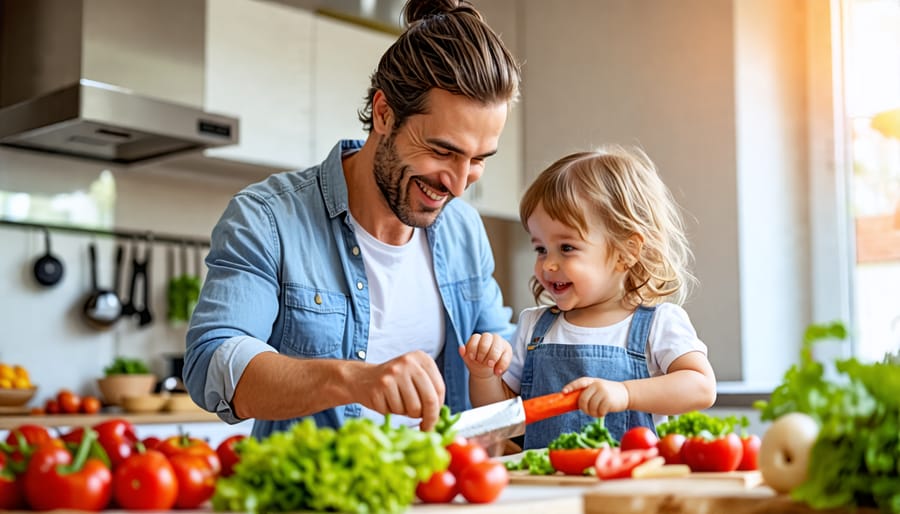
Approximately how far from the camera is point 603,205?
1.93 m

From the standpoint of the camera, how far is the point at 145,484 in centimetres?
94

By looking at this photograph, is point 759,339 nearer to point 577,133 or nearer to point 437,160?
point 577,133

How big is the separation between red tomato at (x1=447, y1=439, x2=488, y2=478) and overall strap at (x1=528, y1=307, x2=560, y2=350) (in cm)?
85

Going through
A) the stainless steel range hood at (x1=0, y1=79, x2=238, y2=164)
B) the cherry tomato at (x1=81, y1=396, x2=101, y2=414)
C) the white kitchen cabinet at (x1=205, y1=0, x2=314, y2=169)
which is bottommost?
the cherry tomato at (x1=81, y1=396, x2=101, y2=414)

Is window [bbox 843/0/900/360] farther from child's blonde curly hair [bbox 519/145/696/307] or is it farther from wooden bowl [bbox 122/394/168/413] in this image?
wooden bowl [bbox 122/394/168/413]

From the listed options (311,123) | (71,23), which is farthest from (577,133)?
(71,23)

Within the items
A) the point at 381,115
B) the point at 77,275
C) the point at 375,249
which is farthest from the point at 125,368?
the point at 381,115

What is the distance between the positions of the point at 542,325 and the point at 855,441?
3.41ft

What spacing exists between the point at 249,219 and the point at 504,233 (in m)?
3.24

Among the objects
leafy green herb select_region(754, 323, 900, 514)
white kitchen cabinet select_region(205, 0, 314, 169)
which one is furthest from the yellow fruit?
leafy green herb select_region(754, 323, 900, 514)

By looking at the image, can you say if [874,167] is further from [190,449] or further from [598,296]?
[190,449]

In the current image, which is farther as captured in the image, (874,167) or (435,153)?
(874,167)

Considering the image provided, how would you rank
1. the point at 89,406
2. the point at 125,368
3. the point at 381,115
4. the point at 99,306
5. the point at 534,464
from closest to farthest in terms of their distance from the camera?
the point at 534,464 < the point at 381,115 < the point at 89,406 < the point at 125,368 < the point at 99,306

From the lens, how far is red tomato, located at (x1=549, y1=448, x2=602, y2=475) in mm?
1324
